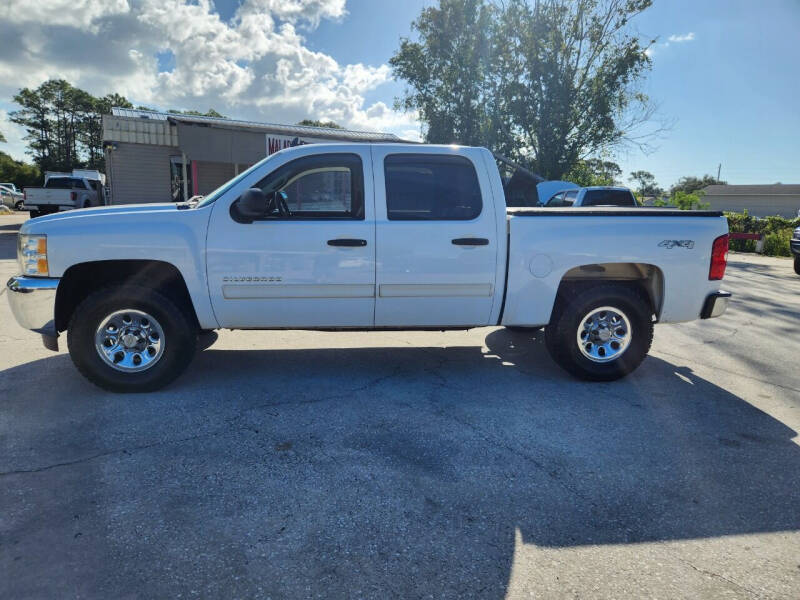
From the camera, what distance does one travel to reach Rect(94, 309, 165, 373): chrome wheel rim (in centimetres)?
407

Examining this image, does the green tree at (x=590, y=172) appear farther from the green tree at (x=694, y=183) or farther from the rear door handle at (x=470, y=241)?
the green tree at (x=694, y=183)

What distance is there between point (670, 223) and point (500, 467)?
273cm

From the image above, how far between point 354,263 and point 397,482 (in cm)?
185

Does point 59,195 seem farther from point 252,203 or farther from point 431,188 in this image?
point 431,188

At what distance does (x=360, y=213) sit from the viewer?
13.7 ft

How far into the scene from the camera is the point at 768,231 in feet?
65.7

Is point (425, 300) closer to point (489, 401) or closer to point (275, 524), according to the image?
point (489, 401)

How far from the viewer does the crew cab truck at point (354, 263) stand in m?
4.00

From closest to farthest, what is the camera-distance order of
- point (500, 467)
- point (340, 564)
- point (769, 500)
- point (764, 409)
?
point (340, 564), point (769, 500), point (500, 467), point (764, 409)

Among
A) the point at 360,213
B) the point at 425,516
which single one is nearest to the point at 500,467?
the point at 425,516

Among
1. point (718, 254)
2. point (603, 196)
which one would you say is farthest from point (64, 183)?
point (718, 254)

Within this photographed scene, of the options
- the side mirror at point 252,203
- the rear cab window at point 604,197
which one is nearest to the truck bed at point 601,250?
the side mirror at point 252,203

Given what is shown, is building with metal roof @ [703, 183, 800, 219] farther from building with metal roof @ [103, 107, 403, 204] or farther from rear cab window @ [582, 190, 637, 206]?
building with metal roof @ [103, 107, 403, 204]

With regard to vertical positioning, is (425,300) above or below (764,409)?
above
